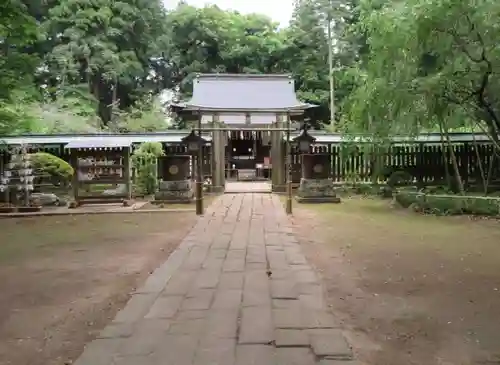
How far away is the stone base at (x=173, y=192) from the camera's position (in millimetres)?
13070

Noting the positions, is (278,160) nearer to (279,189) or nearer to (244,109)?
(279,189)

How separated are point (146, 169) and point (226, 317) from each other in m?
12.3

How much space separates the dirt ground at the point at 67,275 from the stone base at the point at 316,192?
13.9 feet

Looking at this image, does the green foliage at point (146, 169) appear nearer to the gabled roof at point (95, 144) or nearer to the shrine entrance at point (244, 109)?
the shrine entrance at point (244, 109)

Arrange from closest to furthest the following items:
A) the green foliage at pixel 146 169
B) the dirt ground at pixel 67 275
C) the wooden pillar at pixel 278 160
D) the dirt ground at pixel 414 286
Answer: the dirt ground at pixel 414 286 < the dirt ground at pixel 67 275 < the green foliage at pixel 146 169 < the wooden pillar at pixel 278 160

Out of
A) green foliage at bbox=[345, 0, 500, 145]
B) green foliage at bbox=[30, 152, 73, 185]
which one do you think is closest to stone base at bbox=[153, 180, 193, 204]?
green foliage at bbox=[30, 152, 73, 185]

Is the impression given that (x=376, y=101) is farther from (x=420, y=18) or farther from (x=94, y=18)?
(x=94, y=18)

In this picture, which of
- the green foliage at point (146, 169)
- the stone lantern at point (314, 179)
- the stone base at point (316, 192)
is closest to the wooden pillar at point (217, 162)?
the green foliage at point (146, 169)

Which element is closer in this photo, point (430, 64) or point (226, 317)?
point (226, 317)

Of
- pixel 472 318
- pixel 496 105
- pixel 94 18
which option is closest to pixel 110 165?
pixel 496 105

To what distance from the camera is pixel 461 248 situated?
21.0 ft

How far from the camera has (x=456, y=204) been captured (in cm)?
998

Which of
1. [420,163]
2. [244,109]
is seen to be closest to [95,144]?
[244,109]

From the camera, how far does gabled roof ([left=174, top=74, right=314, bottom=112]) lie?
1504 cm
